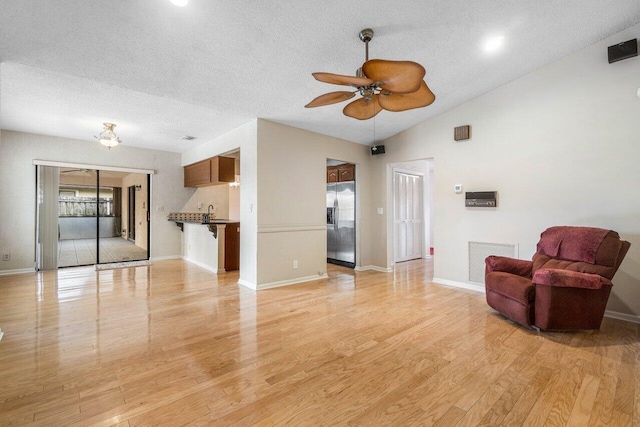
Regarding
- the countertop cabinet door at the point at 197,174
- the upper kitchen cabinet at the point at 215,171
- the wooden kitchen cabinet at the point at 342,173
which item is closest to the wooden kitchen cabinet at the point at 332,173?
the wooden kitchen cabinet at the point at 342,173

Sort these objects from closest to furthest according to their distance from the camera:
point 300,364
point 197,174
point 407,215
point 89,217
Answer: point 300,364, point 89,217, point 197,174, point 407,215

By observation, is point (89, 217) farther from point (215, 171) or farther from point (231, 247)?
point (231, 247)

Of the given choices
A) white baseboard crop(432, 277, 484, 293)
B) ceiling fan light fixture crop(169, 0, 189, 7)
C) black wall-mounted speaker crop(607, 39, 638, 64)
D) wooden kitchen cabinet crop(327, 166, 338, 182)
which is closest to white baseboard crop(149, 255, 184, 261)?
wooden kitchen cabinet crop(327, 166, 338, 182)

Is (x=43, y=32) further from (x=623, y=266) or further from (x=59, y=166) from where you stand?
(x=623, y=266)

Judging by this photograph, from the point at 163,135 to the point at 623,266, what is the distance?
23.5 ft

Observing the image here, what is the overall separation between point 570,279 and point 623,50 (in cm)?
266

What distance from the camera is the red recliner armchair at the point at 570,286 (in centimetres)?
274

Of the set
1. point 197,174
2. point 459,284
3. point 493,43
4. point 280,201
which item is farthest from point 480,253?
point 197,174

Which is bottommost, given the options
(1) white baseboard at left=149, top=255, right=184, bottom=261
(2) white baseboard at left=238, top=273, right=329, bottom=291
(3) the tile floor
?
(2) white baseboard at left=238, top=273, right=329, bottom=291

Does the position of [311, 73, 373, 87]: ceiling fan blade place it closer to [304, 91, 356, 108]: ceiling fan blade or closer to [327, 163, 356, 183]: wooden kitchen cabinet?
[304, 91, 356, 108]: ceiling fan blade

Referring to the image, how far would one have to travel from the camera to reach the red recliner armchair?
2736mm

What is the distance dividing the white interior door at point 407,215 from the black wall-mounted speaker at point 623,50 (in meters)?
3.55

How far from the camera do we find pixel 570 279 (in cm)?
269

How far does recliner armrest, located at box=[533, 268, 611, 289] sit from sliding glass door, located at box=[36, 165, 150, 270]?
7.42 metres
